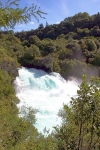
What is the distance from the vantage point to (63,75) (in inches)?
1256

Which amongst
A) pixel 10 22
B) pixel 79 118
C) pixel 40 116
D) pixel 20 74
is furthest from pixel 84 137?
pixel 20 74

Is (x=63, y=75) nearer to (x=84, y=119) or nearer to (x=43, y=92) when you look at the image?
(x=43, y=92)

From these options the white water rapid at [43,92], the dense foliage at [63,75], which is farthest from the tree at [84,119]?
the white water rapid at [43,92]

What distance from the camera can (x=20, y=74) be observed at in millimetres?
26297

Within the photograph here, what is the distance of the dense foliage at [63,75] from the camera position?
4.36 meters

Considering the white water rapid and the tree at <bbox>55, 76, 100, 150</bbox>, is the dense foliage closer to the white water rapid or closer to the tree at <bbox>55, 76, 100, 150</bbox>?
the tree at <bbox>55, 76, 100, 150</bbox>

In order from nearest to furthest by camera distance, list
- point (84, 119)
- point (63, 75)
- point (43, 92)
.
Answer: point (84, 119), point (43, 92), point (63, 75)

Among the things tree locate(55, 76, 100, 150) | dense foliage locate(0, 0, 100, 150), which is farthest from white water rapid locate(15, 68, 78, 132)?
tree locate(55, 76, 100, 150)

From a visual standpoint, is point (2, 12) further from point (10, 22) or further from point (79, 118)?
point (79, 118)

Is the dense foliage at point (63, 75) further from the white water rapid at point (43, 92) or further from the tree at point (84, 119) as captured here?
the white water rapid at point (43, 92)

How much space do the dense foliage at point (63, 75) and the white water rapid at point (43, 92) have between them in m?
1.49

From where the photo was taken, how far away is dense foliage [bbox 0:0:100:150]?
4355mm

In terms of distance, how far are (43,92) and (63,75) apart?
8242 mm

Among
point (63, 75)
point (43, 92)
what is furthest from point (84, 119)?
point (63, 75)
